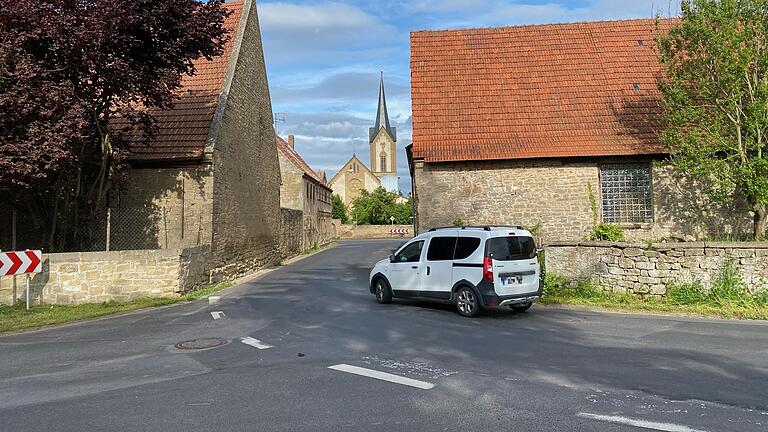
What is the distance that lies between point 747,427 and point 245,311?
9506mm

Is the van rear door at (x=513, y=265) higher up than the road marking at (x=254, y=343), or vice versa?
the van rear door at (x=513, y=265)

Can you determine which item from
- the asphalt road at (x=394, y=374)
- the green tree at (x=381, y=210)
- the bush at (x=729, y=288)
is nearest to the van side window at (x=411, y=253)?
the asphalt road at (x=394, y=374)

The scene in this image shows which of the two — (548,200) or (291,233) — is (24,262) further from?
(291,233)

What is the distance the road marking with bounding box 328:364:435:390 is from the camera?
19.2ft

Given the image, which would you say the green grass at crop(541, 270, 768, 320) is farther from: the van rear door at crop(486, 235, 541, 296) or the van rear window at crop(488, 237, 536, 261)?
the van rear window at crop(488, 237, 536, 261)

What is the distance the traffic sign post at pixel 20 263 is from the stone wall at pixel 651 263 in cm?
1191

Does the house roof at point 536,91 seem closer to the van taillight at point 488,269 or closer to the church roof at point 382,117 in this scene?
the van taillight at point 488,269

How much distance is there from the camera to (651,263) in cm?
1229

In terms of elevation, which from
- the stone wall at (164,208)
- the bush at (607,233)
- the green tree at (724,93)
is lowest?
the bush at (607,233)

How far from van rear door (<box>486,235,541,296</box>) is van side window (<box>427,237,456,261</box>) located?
0.93 m

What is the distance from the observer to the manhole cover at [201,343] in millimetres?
8209

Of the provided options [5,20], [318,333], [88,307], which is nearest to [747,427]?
[318,333]

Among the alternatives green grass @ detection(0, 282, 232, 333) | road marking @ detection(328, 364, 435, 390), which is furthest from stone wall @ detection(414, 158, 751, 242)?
road marking @ detection(328, 364, 435, 390)

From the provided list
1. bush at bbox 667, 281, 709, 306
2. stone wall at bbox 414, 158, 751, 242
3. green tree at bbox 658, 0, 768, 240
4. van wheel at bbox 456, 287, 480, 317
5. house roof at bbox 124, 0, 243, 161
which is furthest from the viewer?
house roof at bbox 124, 0, 243, 161
